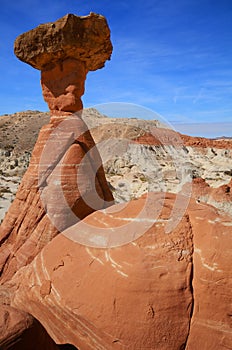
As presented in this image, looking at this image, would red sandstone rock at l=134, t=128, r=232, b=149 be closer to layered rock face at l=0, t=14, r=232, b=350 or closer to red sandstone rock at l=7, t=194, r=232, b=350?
layered rock face at l=0, t=14, r=232, b=350

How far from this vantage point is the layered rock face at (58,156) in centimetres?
550

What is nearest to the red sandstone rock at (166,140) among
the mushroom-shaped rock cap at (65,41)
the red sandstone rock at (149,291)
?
the mushroom-shaped rock cap at (65,41)

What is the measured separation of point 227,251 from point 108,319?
1508mm

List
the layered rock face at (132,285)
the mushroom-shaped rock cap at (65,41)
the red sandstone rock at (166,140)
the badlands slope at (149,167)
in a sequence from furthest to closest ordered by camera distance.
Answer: the red sandstone rock at (166,140)
the badlands slope at (149,167)
the mushroom-shaped rock cap at (65,41)
the layered rock face at (132,285)

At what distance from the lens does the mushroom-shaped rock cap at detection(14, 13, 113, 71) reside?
5.74 metres

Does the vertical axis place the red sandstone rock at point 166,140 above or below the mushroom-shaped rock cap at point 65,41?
below

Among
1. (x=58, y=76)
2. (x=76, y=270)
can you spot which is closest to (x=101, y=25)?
(x=58, y=76)

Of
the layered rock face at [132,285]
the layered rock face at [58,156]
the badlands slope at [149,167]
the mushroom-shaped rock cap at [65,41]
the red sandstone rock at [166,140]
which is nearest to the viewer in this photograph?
the layered rock face at [132,285]

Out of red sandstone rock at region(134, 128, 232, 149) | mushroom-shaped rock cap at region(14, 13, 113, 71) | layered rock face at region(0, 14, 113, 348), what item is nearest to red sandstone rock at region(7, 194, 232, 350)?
layered rock face at region(0, 14, 113, 348)

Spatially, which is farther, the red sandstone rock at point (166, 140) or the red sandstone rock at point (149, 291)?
the red sandstone rock at point (166, 140)

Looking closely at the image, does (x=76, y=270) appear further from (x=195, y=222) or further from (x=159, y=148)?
(x=159, y=148)

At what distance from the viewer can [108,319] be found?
320cm

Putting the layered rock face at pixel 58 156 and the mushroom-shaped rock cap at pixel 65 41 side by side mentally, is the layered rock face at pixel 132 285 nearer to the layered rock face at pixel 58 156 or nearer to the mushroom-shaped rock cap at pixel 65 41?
the layered rock face at pixel 58 156

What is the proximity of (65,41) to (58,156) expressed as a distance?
229cm
